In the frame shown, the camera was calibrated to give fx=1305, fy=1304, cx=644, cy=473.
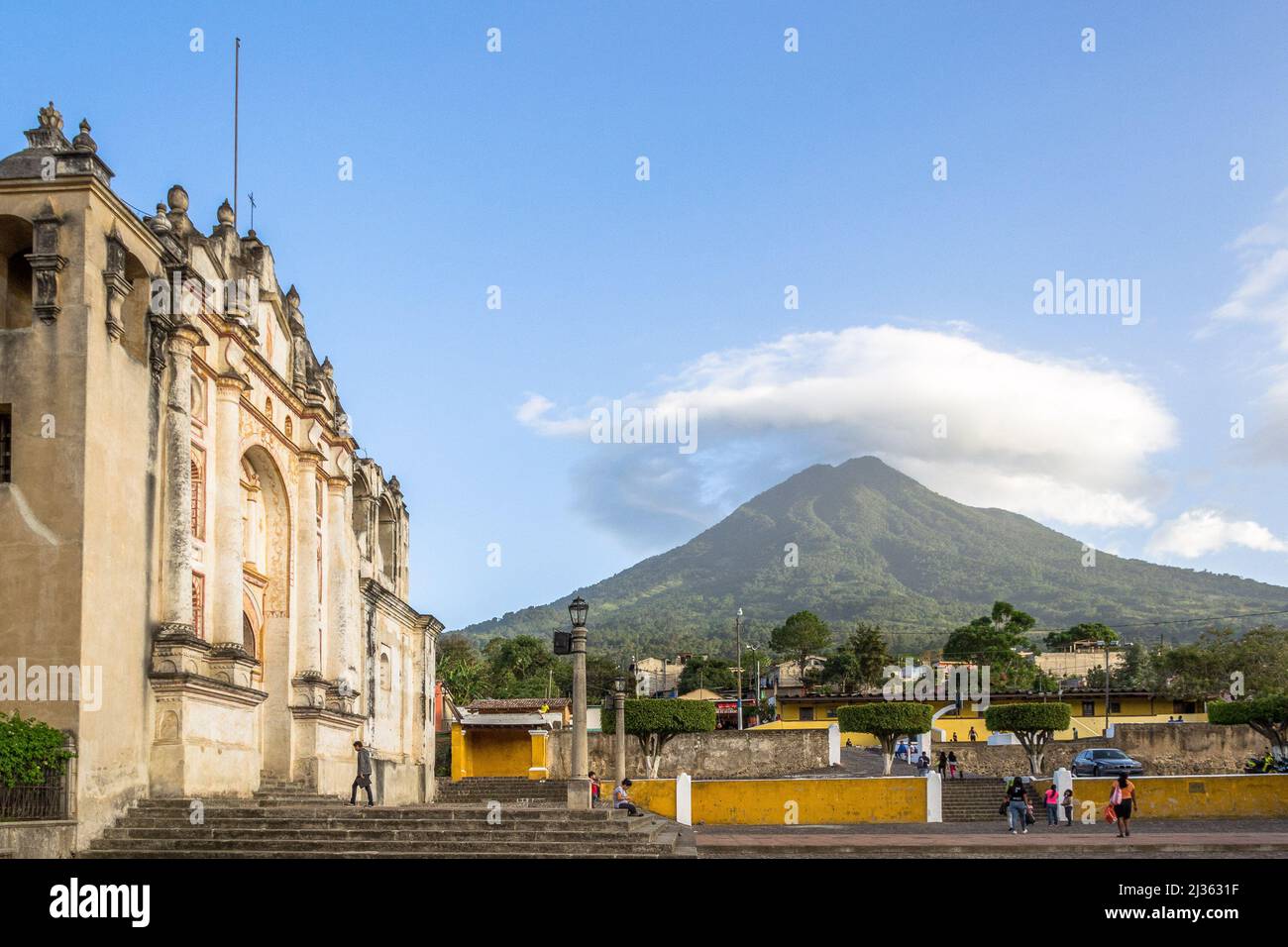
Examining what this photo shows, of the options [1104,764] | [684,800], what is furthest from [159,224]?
[1104,764]

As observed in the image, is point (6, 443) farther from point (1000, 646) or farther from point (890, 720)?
point (1000, 646)

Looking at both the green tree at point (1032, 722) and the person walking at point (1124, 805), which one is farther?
the green tree at point (1032, 722)

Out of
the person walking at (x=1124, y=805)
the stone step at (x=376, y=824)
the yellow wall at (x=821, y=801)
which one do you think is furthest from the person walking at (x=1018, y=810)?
the stone step at (x=376, y=824)

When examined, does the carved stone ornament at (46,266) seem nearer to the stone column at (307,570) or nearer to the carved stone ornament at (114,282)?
the carved stone ornament at (114,282)

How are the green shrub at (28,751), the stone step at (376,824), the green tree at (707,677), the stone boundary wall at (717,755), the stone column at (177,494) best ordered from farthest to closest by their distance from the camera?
the green tree at (707,677) < the stone boundary wall at (717,755) < the stone column at (177,494) < the stone step at (376,824) < the green shrub at (28,751)

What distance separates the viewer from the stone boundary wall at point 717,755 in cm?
5088

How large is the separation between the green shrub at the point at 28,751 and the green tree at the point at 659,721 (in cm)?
3166

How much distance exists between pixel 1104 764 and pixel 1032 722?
12.8ft

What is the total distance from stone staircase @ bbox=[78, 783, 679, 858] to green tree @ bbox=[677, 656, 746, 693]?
83.2 meters

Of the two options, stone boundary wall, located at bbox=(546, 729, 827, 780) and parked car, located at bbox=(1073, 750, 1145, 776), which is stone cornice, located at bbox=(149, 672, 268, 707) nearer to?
stone boundary wall, located at bbox=(546, 729, 827, 780)

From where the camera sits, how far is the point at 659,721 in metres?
48.6

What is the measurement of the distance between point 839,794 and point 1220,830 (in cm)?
987
